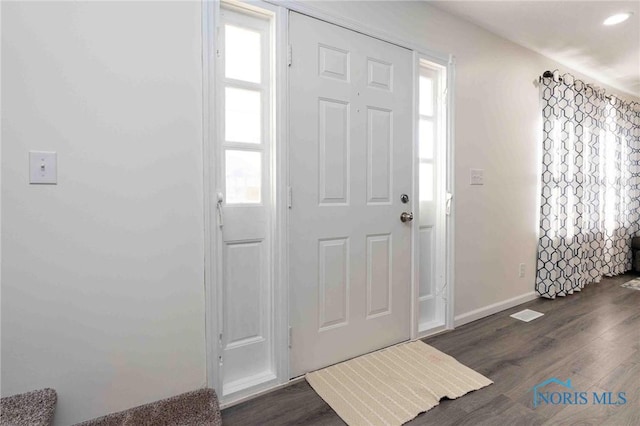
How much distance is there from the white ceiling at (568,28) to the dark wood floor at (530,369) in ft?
7.90

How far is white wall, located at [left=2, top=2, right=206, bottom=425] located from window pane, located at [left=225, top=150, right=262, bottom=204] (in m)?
0.17

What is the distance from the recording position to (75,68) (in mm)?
1331

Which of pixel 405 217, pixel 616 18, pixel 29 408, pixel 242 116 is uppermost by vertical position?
pixel 616 18

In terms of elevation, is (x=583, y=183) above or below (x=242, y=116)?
below

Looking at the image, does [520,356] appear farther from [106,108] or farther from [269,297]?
[106,108]

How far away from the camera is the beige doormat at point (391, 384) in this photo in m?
1.61

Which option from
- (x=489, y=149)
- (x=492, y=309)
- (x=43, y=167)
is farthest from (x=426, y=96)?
(x=43, y=167)

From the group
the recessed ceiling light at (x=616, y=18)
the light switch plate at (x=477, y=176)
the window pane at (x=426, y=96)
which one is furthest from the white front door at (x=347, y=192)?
the recessed ceiling light at (x=616, y=18)

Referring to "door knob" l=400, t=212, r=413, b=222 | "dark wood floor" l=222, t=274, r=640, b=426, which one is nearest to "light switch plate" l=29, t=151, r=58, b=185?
"dark wood floor" l=222, t=274, r=640, b=426

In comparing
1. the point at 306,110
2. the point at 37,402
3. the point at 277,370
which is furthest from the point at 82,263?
the point at 306,110

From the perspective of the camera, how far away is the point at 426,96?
8.30 feet

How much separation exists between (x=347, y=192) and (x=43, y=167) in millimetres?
1479

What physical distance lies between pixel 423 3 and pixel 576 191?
2.55 meters

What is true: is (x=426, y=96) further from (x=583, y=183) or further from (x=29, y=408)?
(x=29, y=408)
